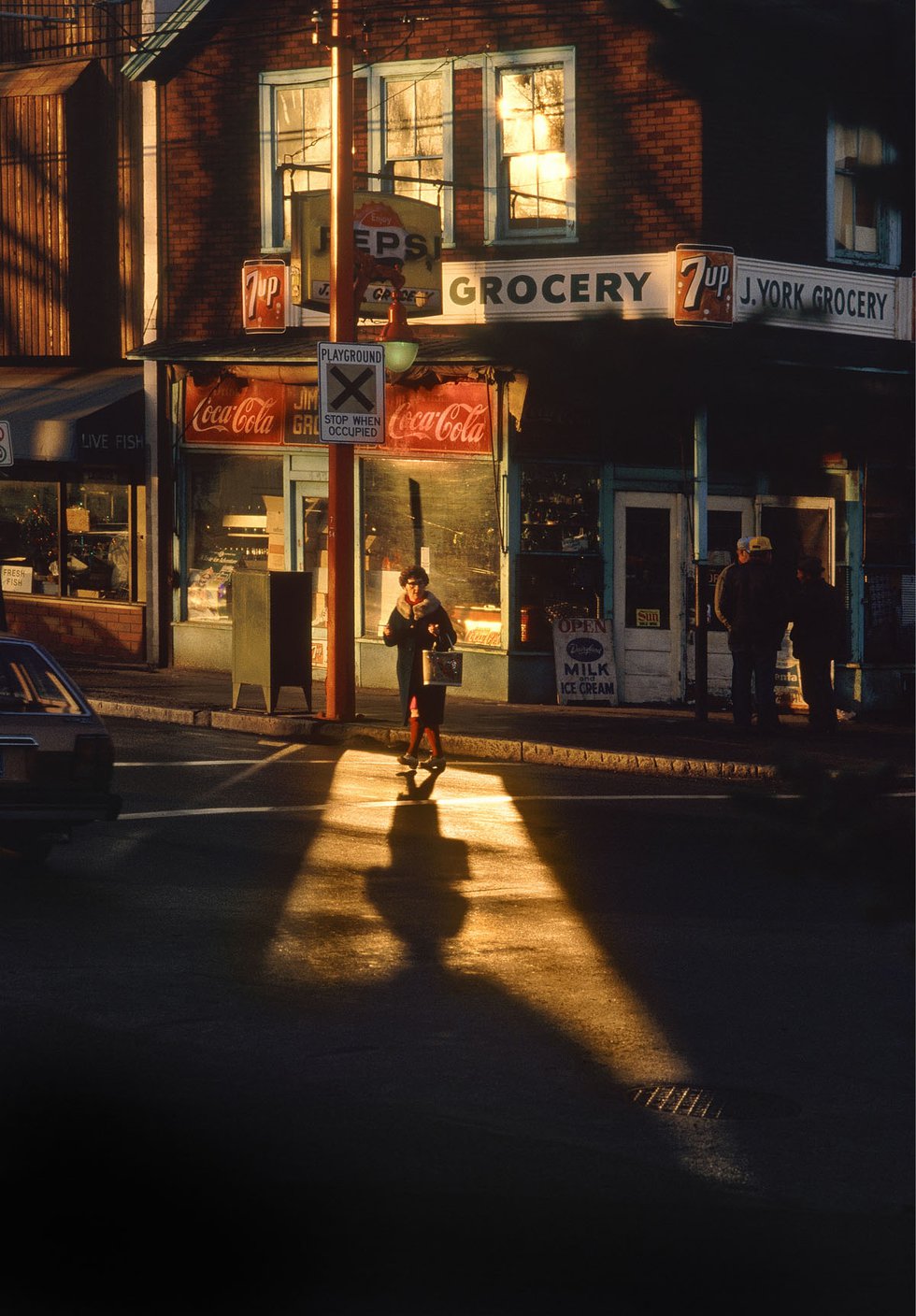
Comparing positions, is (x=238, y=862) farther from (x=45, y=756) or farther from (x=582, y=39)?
(x=582, y=39)

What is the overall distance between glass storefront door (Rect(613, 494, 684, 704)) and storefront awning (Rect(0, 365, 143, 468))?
668 cm

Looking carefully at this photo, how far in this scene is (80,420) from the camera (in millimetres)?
23688

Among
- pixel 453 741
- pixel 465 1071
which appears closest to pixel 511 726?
pixel 453 741

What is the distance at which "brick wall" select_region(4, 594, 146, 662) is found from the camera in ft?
81.3

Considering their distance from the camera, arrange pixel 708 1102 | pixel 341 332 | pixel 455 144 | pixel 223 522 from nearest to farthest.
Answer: pixel 708 1102
pixel 341 332
pixel 455 144
pixel 223 522

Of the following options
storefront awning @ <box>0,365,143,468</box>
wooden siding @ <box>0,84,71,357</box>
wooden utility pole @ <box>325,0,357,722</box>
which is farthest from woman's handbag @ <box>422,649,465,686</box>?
wooden siding @ <box>0,84,71,357</box>


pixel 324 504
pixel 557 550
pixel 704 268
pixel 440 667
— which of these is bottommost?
pixel 440 667

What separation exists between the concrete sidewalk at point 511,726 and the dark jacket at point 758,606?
0.92m

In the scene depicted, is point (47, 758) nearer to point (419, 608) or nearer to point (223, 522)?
point (419, 608)

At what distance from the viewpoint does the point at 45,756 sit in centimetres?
1067

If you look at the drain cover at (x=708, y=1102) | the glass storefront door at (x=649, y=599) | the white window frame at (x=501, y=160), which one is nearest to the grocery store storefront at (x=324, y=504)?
the glass storefront door at (x=649, y=599)

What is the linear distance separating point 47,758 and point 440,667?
5905 millimetres

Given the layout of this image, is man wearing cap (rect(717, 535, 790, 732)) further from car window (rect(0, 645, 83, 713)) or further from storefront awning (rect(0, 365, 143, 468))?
car window (rect(0, 645, 83, 713))

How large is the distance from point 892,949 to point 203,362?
15.5m
